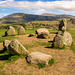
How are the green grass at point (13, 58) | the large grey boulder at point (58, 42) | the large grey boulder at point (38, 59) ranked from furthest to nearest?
the large grey boulder at point (58, 42) < the green grass at point (13, 58) < the large grey boulder at point (38, 59)

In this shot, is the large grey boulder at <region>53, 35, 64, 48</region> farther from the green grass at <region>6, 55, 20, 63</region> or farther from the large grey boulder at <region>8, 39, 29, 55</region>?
the green grass at <region>6, 55, 20, 63</region>

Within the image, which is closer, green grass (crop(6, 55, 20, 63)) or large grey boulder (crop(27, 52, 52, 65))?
large grey boulder (crop(27, 52, 52, 65))

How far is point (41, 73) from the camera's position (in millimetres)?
8328

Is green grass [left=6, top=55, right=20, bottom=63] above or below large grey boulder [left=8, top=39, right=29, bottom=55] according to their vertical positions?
below

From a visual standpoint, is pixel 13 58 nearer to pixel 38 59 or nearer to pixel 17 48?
pixel 17 48

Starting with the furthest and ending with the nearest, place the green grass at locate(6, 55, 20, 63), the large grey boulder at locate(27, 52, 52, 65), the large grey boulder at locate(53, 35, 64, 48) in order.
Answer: the large grey boulder at locate(53, 35, 64, 48) < the green grass at locate(6, 55, 20, 63) < the large grey boulder at locate(27, 52, 52, 65)

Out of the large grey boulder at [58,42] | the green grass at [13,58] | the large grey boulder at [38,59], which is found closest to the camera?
the large grey boulder at [38,59]

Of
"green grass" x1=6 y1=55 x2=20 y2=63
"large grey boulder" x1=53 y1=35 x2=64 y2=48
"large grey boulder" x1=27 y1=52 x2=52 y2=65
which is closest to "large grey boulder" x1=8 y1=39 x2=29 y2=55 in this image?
"green grass" x1=6 y1=55 x2=20 y2=63

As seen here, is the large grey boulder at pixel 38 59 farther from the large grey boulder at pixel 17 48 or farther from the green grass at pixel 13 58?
the green grass at pixel 13 58

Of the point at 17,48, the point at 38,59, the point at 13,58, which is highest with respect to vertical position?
the point at 17,48

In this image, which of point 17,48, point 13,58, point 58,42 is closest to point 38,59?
point 17,48

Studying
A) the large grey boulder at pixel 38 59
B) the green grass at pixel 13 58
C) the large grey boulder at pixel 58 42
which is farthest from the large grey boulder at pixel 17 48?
the large grey boulder at pixel 58 42

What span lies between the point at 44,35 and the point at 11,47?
14.2 metres

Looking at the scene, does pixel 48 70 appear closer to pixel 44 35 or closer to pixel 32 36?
pixel 44 35
